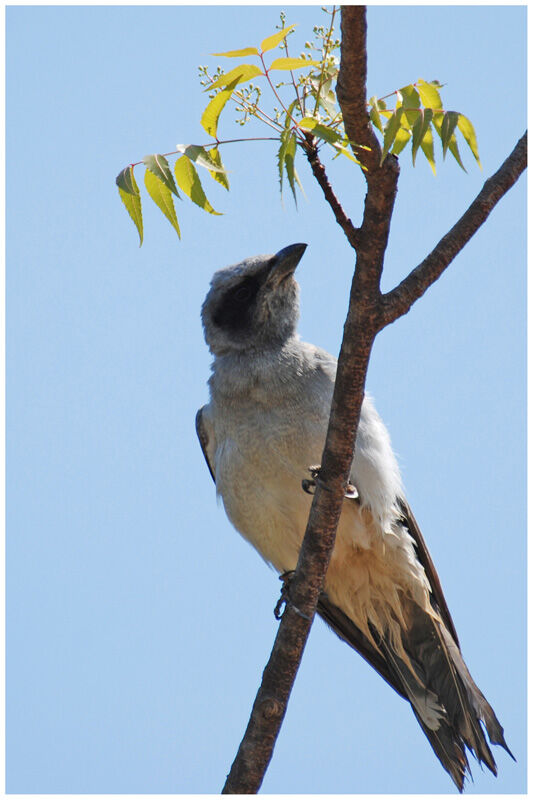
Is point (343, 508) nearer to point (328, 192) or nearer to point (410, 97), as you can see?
point (328, 192)

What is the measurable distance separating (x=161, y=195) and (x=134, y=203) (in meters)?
0.14

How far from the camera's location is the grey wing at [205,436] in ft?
25.2

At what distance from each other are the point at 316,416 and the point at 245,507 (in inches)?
38.8

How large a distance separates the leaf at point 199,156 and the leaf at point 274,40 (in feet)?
1.81

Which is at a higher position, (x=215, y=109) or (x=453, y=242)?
(x=215, y=109)

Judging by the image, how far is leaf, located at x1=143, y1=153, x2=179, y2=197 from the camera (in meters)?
4.21

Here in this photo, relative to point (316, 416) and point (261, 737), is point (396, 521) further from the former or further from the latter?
point (261, 737)

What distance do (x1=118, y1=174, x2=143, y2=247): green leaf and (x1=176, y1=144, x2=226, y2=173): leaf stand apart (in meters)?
0.29

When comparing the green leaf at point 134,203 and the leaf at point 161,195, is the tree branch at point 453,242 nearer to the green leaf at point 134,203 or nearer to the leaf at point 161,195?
the leaf at point 161,195

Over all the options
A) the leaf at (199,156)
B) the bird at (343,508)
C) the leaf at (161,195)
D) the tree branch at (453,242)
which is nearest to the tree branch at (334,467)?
the tree branch at (453,242)

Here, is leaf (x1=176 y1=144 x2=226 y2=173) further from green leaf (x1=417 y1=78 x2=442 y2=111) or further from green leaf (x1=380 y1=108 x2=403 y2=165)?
green leaf (x1=417 y1=78 x2=442 y2=111)

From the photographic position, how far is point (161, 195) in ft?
14.3

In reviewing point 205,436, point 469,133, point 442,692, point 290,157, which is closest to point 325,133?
point 290,157

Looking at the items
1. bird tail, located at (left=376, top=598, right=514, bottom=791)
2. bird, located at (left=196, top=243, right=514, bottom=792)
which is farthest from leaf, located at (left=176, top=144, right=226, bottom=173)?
bird tail, located at (left=376, top=598, right=514, bottom=791)
